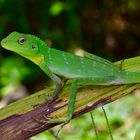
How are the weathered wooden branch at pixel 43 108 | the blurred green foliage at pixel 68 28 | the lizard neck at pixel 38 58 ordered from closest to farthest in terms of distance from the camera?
the weathered wooden branch at pixel 43 108 → the lizard neck at pixel 38 58 → the blurred green foliage at pixel 68 28

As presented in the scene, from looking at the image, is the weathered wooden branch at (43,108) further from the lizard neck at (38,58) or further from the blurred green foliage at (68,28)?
the blurred green foliage at (68,28)

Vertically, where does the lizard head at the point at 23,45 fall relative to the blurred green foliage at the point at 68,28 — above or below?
above

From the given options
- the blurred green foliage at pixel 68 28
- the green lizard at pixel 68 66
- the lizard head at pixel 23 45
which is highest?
the lizard head at pixel 23 45

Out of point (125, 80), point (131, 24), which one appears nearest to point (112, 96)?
point (125, 80)

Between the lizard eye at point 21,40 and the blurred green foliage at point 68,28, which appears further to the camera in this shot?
the blurred green foliage at point 68,28

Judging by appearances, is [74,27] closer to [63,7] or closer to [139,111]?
[63,7]

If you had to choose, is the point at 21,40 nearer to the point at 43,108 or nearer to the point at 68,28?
the point at 43,108

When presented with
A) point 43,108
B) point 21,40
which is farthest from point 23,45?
point 43,108

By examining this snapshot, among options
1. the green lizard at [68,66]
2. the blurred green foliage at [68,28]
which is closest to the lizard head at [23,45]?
the green lizard at [68,66]
